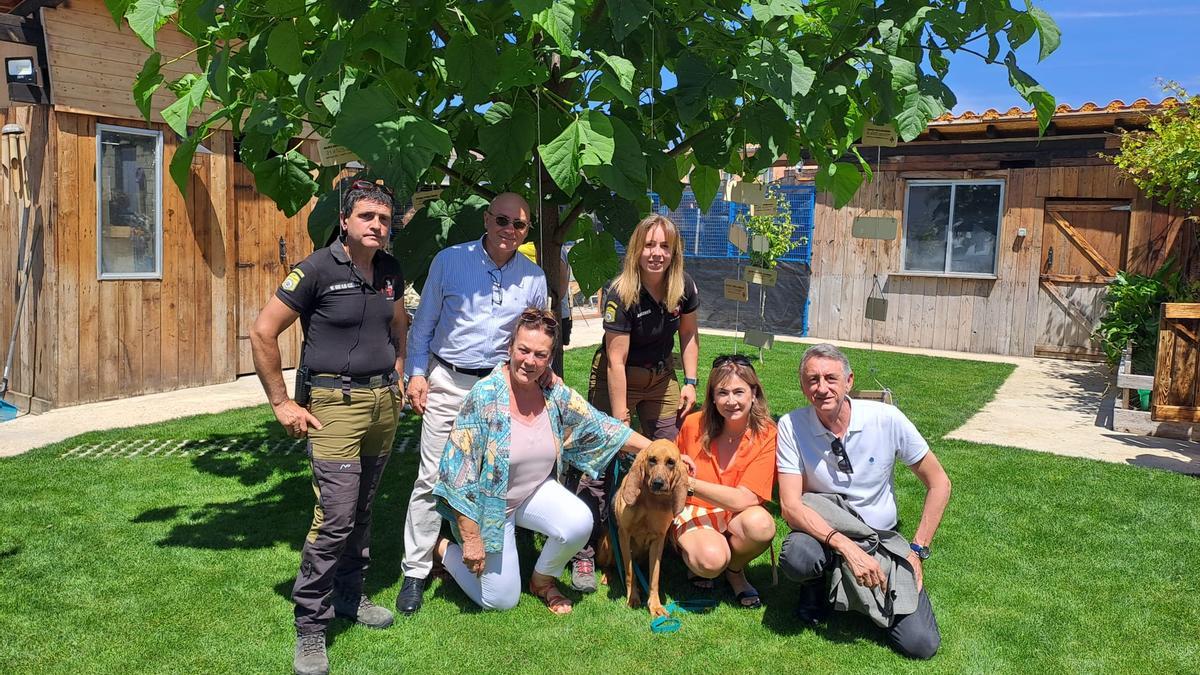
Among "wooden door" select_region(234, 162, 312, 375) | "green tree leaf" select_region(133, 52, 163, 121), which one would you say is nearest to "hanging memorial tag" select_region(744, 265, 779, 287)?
"green tree leaf" select_region(133, 52, 163, 121)

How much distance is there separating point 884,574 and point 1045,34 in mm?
1829

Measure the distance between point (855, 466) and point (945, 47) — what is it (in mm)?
1524

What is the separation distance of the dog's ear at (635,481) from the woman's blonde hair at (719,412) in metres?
0.33

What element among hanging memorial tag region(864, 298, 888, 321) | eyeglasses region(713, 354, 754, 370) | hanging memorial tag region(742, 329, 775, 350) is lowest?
eyeglasses region(713, 354, 754, 370)

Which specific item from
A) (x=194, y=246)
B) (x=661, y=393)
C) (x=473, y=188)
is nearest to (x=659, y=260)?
(x=661, y=393)

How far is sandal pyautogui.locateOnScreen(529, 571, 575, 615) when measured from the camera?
3336 mm

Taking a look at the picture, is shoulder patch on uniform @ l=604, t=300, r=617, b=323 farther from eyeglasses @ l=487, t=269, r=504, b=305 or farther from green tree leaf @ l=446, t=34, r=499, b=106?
green tree leaf @ l=446, t=34, r=499, b=106

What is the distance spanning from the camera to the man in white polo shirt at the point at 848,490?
306 centimetres

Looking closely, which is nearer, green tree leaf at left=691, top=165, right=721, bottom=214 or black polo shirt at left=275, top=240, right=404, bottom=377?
black polo shirt at left=275, top=240, right=404, bottom=377

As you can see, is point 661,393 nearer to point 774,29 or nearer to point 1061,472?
point 774,29

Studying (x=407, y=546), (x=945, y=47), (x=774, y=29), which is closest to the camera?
(x=774, y=29)

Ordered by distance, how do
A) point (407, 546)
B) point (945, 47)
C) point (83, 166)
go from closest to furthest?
1. point (945, 47)
2. point (407, 546)
3. point (83, 166)

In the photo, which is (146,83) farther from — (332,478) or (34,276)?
(34,276)

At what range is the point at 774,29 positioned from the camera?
2.75 metres
